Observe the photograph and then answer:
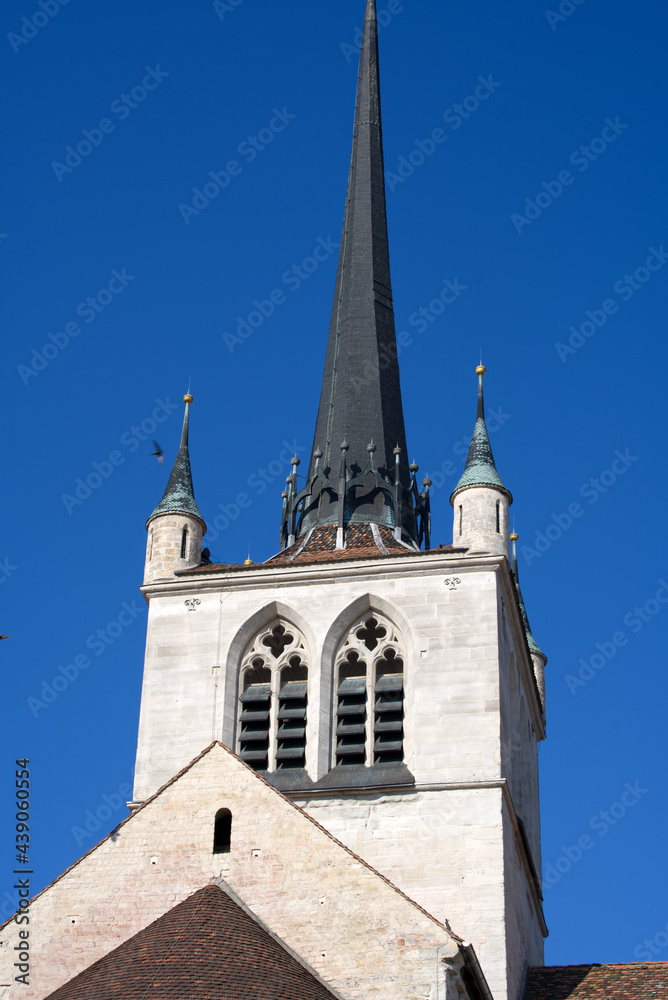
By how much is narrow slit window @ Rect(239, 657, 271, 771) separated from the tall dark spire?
3.56m

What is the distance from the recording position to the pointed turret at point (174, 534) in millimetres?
34906

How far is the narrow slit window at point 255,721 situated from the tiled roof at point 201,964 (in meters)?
6.76

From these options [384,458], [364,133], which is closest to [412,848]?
[384,458]

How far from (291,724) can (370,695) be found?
4.63 feet

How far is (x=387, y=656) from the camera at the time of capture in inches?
1307

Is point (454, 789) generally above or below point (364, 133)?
below

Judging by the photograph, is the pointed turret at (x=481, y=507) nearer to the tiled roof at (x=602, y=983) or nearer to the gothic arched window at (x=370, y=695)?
the gothic arched window at (x=370, y=695)

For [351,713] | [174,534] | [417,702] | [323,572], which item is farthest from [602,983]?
[174,534]

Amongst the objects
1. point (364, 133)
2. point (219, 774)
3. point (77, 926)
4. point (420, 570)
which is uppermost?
point (364, 133)

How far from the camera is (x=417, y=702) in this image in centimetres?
3216

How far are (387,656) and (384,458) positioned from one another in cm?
541

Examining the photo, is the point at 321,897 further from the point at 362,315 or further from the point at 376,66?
the point at 376,66

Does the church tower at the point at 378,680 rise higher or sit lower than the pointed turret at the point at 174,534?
lower

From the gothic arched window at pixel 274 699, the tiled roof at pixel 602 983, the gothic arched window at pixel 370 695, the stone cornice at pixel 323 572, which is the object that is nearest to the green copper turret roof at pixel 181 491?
the stone cornice at pixel 323 572
